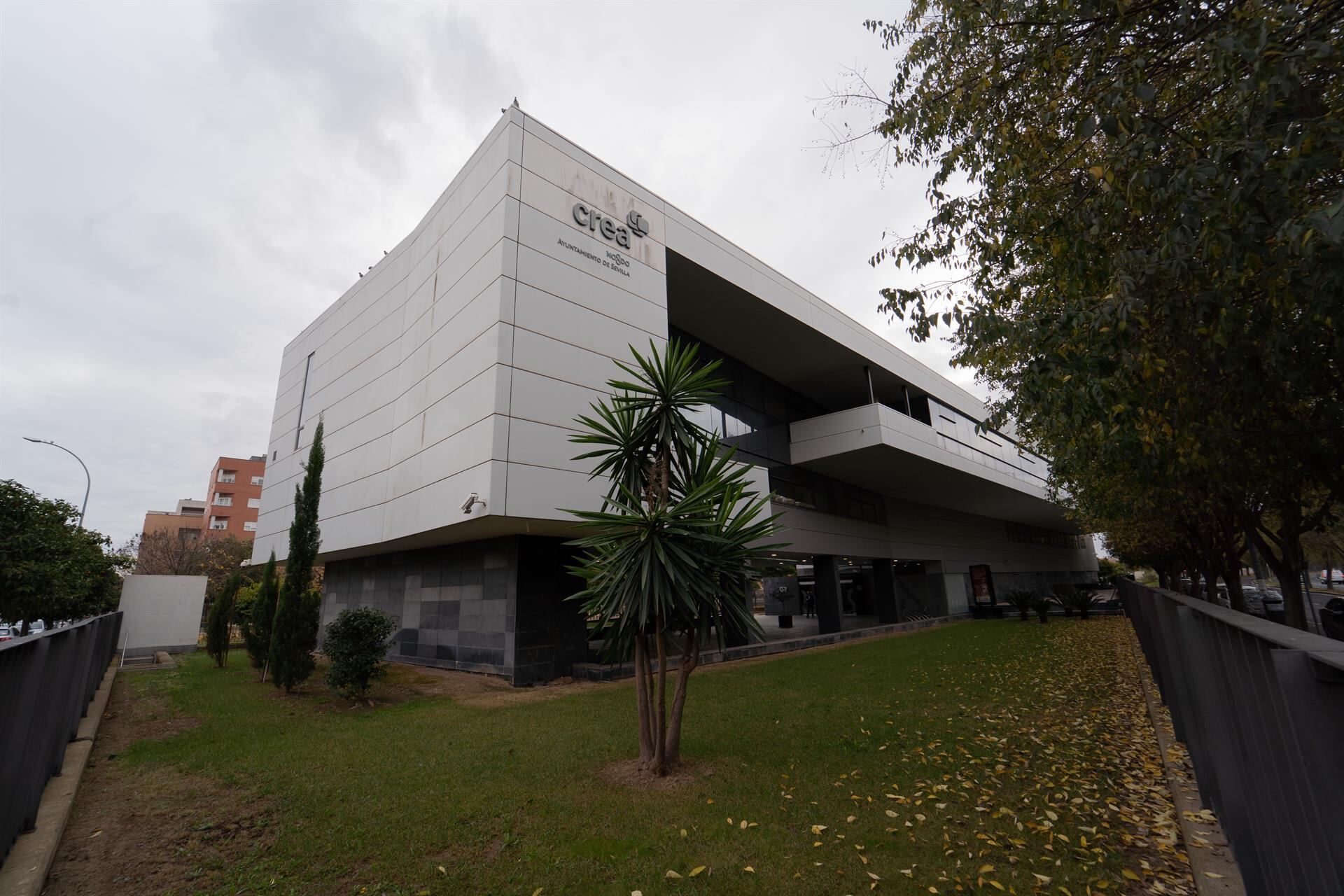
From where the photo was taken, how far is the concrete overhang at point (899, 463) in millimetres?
20672

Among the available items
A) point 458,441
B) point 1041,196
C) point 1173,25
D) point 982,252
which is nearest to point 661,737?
point 982,252

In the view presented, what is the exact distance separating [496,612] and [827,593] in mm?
14669

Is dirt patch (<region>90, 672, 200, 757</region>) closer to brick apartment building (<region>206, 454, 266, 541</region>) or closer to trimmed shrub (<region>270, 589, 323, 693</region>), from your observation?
trimmed shrub (<region>270, 589, 323, 693</region>)

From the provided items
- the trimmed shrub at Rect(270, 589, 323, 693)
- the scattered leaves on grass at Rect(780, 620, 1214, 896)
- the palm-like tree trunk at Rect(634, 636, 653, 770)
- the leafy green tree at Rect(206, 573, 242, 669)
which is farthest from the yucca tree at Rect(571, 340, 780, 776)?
the leafy green tree at Rect(206, 573, 242, 669)

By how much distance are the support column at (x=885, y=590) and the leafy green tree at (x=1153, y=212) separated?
21.7 meters

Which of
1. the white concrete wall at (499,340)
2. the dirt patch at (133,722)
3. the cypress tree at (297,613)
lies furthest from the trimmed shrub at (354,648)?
the white concrete wall at (499,340)

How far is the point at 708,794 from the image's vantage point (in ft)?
17.7

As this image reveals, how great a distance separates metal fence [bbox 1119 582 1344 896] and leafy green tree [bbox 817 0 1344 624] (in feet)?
5.76

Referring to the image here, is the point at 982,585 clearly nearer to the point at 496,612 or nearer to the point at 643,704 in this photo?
the point at 496,612

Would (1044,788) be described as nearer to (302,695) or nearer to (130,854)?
(130,854)

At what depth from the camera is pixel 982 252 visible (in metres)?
6.05

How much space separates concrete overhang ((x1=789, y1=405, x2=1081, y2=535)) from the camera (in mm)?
20672

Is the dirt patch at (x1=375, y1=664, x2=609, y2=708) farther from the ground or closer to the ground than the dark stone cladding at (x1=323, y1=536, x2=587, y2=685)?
closer to the ground

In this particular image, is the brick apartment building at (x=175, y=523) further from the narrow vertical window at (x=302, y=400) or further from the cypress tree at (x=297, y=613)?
the cypress tree at (x=297, y=613)
